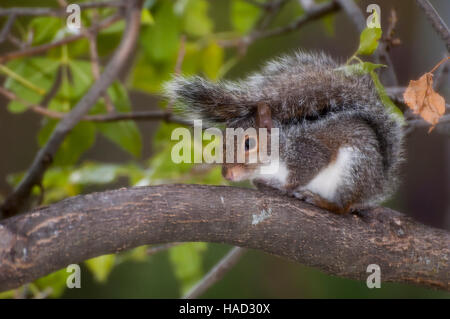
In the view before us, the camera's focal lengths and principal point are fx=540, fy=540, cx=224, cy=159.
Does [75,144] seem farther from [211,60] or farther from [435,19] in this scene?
[435,19]

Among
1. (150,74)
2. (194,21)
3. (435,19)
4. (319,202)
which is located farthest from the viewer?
(194,21)

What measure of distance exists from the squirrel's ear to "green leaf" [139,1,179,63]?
1.98 ft

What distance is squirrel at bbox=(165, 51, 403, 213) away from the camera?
147 cm

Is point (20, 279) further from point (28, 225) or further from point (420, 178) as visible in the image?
point (420, 178)

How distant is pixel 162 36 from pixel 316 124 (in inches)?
29.6

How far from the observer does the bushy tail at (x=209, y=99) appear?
56.7 inches

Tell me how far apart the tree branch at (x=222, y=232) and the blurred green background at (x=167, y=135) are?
54cm

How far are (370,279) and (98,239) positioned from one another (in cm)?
68

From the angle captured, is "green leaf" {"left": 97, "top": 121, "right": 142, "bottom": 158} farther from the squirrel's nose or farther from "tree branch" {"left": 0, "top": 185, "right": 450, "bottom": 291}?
"tree branch" {"left": 0, "top": 185, "right": 450, "bottom": 291}

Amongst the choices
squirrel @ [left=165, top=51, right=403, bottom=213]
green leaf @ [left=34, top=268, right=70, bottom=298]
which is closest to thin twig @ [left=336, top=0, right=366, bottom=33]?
squirrel @ [left=165, top=51, right=403, bottom=213]

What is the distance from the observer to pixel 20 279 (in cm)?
99

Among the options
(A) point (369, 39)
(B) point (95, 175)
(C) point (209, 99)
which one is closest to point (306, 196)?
(C) point (209, 99)

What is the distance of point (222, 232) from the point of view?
117 centimetres
